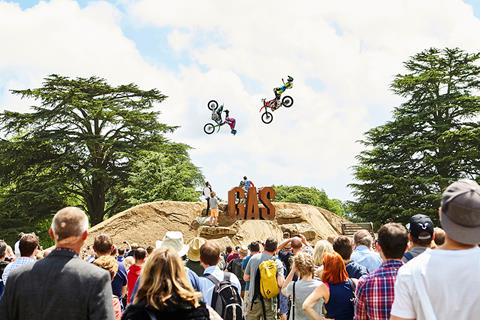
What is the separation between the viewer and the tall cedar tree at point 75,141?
3753 centimetres

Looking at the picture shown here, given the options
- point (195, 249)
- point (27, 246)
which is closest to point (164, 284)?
point (195, 249)

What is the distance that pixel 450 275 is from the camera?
9.43 feet

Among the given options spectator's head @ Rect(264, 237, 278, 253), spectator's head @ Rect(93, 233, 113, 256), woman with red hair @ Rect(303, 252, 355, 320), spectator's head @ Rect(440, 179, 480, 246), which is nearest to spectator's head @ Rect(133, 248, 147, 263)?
spectator's head @ Rect(93, 233, 113, 256)

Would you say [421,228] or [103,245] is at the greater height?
[421,228]

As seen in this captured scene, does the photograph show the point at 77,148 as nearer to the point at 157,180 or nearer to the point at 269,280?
the point at 157,180

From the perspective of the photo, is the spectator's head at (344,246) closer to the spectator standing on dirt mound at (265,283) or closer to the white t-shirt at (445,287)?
the spectator standing on dirt mound at (265,283)

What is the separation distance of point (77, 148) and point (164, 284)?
1465 inches

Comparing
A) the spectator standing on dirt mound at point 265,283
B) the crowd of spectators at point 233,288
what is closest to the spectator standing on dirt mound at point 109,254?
the crowd of spectators at point 233,288

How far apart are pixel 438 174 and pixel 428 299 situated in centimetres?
3538

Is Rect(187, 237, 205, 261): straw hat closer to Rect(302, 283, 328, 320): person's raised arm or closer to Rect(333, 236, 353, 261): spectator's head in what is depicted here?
Rect(333, 236, 353, 261): spectator's head

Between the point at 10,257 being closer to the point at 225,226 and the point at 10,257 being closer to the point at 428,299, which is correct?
the point at 428,299

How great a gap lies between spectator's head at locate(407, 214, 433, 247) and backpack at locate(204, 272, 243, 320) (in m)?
1.77

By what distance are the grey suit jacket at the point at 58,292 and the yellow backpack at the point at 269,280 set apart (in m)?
4.45

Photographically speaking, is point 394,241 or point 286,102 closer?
point 394,241
